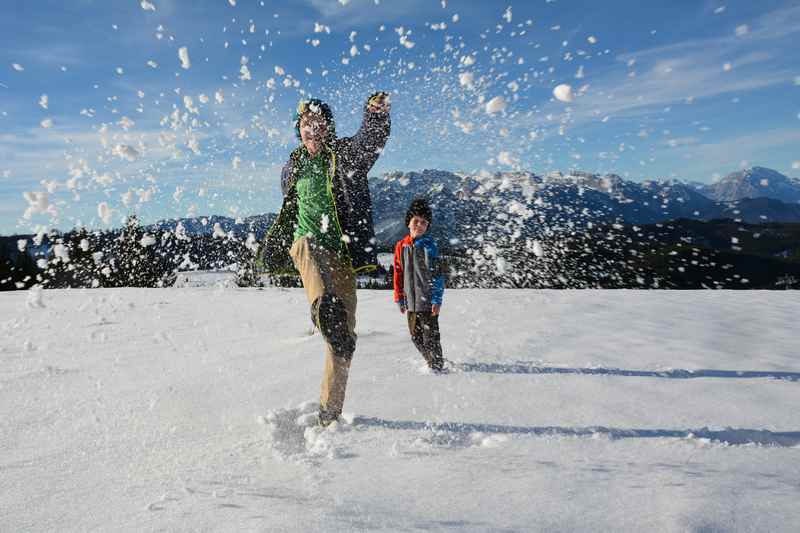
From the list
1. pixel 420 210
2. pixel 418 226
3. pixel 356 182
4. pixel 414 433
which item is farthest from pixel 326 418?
pixel 420 210

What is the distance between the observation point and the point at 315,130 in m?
3.50

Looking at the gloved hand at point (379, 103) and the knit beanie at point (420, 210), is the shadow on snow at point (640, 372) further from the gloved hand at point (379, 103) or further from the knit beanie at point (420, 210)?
the gloved hand at point (379, 103)

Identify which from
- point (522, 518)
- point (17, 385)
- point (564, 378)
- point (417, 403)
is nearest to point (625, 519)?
point (522, 518)

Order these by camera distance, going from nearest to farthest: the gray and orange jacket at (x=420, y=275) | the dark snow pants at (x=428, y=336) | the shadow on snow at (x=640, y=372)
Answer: the shadow on snow at (x=640, y=372)
the dark snow pants at (x=428, y=336)
the gray and orange jacket at (x=420, y=275)

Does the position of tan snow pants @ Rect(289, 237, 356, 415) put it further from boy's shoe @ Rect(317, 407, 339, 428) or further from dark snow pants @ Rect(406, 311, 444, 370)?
dark snow pants @ Rect(406, 311, 444, 370)

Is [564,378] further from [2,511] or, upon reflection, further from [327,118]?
[2,511]

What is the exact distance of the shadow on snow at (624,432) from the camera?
10.7ft

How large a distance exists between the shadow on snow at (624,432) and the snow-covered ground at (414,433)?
0.8 inches

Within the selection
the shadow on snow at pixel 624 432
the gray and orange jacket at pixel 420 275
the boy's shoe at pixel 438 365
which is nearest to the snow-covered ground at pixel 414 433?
the shadow on snow at pixel 624 432

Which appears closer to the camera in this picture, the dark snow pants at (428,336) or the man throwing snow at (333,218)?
the man throwing snow at (333,218)

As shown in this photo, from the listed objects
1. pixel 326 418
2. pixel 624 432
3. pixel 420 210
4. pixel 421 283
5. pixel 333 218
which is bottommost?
pixel 624 432

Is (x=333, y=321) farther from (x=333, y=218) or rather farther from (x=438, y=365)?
(x=438, y=365)

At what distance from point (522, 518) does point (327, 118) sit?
2710mm

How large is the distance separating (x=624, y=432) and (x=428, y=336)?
201 centimetres
